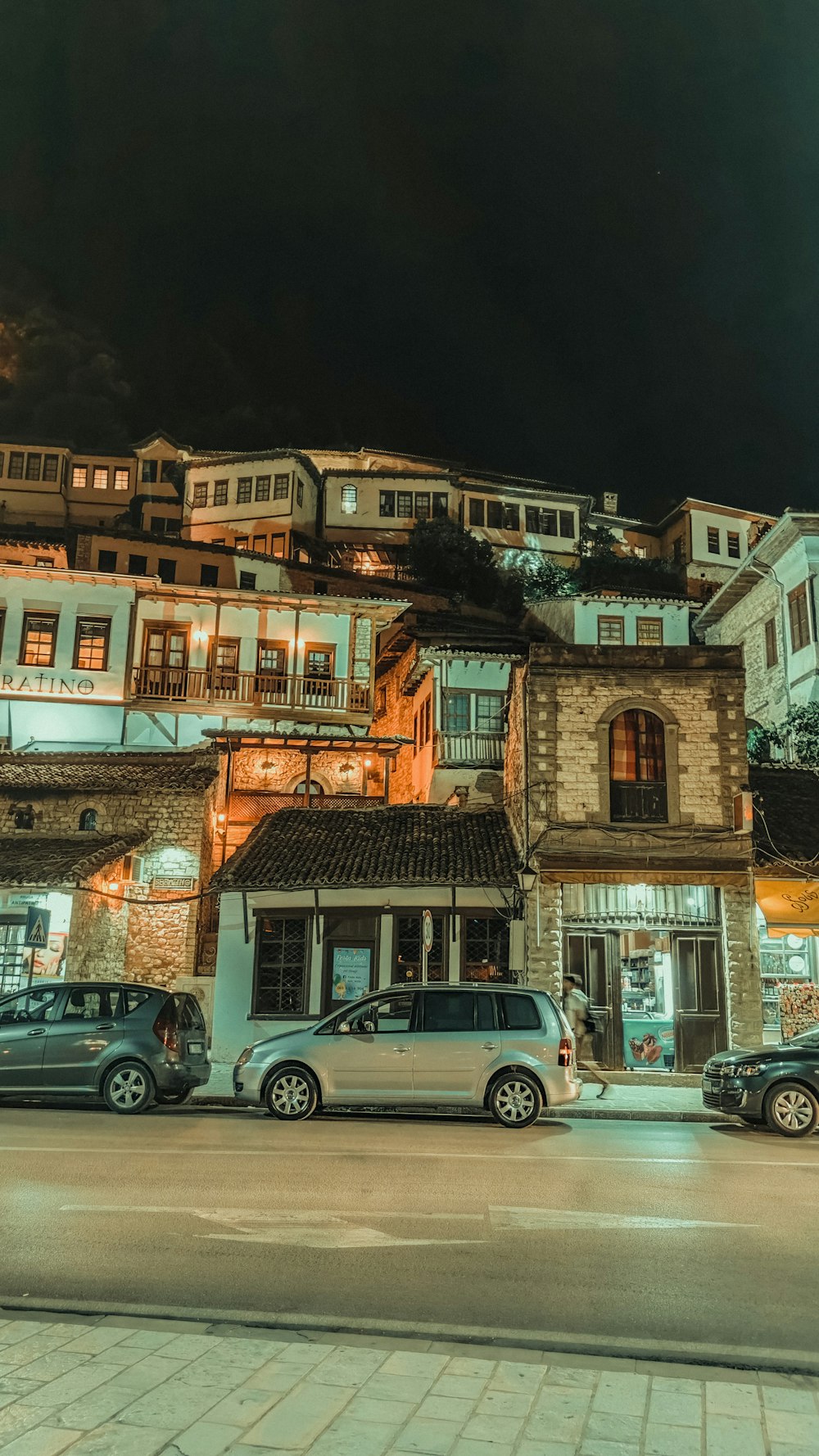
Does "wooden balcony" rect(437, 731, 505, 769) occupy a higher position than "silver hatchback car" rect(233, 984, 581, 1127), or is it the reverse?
"wooden balcony" rect(437, 731, 505, 769)

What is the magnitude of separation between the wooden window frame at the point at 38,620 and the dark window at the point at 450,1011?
2412 centimetres

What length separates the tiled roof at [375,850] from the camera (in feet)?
67.8

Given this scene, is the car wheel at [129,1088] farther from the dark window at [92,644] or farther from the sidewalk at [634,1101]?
the dark window at [92,644]

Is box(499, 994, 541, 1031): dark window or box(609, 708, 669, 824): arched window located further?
box(609, 708, 669, 824): arched window

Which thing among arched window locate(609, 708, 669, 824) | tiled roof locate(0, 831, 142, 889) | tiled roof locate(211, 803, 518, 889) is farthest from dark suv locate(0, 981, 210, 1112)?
arched window locate(609, 708, 669, 824)

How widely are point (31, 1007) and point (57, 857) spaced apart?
322 inches

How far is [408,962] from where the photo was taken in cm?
2094

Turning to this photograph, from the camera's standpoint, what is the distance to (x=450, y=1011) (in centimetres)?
1386

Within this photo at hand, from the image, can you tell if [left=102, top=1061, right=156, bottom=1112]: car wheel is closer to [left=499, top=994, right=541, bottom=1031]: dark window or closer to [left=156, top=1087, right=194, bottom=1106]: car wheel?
[left=156, top=1087, right=194, bottom=1106]: car wheel

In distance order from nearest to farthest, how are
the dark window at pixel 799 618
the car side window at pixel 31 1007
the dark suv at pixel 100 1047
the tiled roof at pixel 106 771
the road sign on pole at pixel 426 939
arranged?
the dark suv at pixel 100 1047 < the car side window at pixel 31 1007 < the road sign on pole at pixel 426 939 < the tiled roof at pixel 106 771 < the dark window at pixel 799 618

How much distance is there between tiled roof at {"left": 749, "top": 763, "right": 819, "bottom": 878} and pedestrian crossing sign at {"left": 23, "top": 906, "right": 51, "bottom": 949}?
14.6 m

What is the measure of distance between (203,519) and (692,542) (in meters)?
30.3

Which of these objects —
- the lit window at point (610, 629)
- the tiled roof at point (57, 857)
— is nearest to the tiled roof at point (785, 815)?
the tiled roof at point (57, 857)

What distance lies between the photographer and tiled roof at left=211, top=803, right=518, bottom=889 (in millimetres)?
20656
